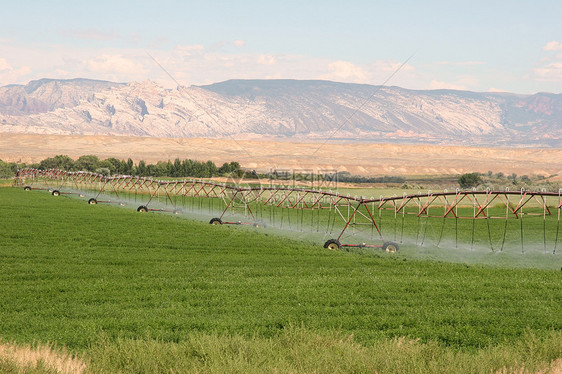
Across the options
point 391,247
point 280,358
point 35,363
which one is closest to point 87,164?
point 391,247

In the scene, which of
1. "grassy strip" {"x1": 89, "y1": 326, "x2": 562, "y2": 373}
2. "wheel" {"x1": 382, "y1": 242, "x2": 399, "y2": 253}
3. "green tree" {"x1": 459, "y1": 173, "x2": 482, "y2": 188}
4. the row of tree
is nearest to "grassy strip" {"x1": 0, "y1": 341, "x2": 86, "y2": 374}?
"grassy strip" {"x1": 89, "y1": 326, "x2": 562, "y2": 373}

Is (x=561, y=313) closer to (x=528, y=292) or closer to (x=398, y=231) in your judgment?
(x=528, y=292)

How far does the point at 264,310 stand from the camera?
64.0 ft

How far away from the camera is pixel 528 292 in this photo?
22938 mm

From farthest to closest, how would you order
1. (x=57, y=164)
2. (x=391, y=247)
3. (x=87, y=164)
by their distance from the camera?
(x=57, y=164)
(x=87, y=164)
(x=391, y=247)

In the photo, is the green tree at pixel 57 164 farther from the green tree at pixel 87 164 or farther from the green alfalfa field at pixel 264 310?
the green alfalfa field at pixel 264 310

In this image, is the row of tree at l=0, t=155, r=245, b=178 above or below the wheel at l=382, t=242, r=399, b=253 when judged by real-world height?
above

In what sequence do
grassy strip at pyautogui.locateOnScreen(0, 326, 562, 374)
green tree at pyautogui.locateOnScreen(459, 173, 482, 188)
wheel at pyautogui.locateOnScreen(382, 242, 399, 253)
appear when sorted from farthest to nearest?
green tree at pyautogui.locateOnScreen(459, 173, 482, 188) < wheel at pyautogui.locateOnScreen(382, 242, 399, 253) < grassy strip at pyautogui.locateOnScreen(0, 326, 562, 374)

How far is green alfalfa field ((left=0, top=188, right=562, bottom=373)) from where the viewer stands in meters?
13.4

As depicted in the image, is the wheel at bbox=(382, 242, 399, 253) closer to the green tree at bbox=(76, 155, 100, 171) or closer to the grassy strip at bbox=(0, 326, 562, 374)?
the grassy strip at bbox=(0, 326, 562, 374)

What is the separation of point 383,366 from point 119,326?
25.9ft

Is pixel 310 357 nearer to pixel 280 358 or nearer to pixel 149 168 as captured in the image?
pixel 280 358

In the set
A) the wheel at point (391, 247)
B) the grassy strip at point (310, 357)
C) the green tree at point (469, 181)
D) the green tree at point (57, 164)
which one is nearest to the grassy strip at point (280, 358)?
the grassy strip at point (310, 357)

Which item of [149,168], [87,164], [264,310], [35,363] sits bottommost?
[264,310]
